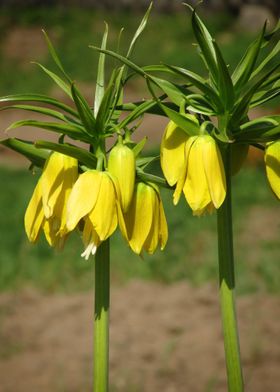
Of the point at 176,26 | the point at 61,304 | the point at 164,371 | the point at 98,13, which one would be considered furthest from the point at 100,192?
the point at 98,13

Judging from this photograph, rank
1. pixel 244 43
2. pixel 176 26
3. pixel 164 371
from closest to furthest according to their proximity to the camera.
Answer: pixel 164 371 → pixel 244 43 → pixel 176 26

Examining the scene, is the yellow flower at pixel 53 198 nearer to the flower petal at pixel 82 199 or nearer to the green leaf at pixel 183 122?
the flower petal at pixel 82 199

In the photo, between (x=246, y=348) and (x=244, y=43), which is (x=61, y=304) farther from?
(x=244, y=43)

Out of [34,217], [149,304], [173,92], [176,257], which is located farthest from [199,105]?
[176,257]

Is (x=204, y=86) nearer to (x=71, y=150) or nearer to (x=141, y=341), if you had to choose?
(x=71, y=150)

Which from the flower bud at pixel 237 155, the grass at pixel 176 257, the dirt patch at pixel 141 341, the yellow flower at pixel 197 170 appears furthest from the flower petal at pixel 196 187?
the grass at pixel 176 257
